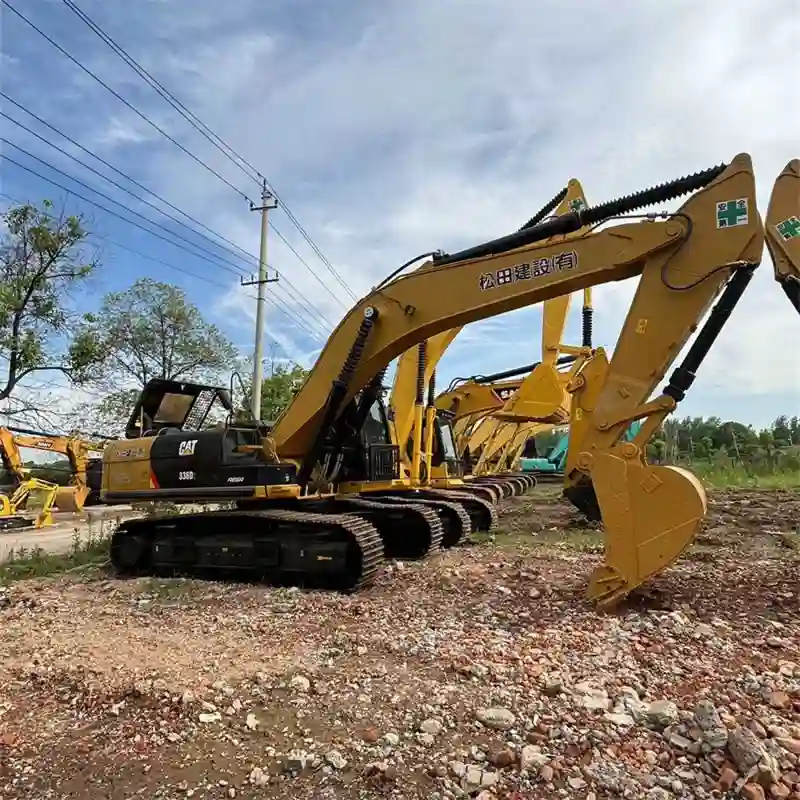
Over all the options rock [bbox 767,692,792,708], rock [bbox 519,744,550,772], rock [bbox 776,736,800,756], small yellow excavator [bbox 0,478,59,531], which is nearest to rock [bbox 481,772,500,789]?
rock [bbox 519,744,550,772]

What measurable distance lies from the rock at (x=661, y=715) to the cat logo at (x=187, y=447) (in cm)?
581

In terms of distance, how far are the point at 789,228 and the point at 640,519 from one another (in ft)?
7.84

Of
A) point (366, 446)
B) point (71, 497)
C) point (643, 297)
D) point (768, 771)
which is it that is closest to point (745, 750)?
point (768, 771)

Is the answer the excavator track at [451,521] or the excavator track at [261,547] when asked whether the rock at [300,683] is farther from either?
the excavator track at [451,521]

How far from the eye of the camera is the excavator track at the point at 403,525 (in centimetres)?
837

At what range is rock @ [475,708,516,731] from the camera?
3.44 m

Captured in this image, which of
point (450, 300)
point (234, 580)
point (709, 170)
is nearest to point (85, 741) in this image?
point (234, 580)

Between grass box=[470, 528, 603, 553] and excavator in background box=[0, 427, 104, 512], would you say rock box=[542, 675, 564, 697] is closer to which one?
grass box=[470, 528, 603, 553]

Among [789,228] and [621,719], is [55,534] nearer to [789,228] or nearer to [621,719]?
[621,719]

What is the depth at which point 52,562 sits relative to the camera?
366 inches

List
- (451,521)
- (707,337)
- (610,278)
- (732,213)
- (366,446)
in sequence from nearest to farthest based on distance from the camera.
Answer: (732,213)
(707,337)
(610,278)
(366,446)
(451,521)

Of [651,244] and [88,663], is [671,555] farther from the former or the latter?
[88,663]

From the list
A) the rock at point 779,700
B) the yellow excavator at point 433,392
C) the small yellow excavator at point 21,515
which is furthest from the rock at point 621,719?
the small yellow excavator at point 21,515

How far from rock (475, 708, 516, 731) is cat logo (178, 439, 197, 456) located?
5250 mm
